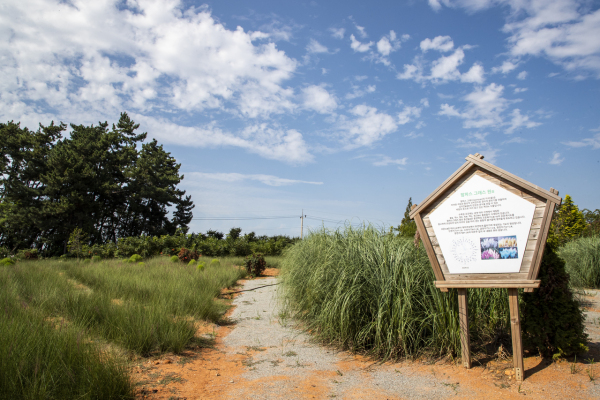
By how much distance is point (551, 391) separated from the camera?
10.4 feet

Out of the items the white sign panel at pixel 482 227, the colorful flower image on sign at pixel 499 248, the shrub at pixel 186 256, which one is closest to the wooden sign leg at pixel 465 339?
the white sign panel at pixel 482 227

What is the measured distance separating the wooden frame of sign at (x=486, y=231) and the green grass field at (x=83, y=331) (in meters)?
3.44

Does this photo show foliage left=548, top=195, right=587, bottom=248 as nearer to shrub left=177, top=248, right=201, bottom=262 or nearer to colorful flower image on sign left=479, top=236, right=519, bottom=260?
colorful flower image on sign left=479, top=236, right=519, bottom=260

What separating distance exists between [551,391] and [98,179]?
32.7 meters

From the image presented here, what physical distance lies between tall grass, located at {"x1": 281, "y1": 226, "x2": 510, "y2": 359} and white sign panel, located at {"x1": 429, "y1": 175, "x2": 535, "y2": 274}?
633mm

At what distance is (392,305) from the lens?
4.33m

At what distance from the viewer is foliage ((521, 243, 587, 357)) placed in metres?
3.62

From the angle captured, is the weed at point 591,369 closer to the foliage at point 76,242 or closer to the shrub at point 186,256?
the shrub at point 186,256

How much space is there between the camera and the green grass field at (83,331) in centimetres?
271

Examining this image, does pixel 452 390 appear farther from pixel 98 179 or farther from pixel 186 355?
pixel 98 179

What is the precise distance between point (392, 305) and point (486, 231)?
56.3 inches

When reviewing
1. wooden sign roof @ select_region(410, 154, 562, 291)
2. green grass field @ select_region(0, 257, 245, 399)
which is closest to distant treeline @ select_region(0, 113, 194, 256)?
green grass field @ select_region(0, 257, 245, 399)

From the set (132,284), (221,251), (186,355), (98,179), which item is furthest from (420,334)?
(98,179)

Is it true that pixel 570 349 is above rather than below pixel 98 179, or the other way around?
below
